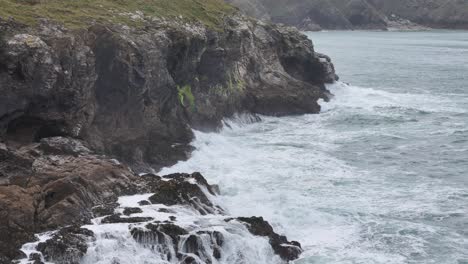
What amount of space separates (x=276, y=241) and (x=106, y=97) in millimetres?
15708

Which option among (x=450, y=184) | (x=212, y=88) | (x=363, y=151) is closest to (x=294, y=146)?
(x=363, y=151)

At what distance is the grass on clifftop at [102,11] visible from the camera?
33.2 m

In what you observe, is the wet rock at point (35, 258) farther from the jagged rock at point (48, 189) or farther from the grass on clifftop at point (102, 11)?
the grass on clifftop at point (102, 11)

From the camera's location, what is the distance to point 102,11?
4012cm

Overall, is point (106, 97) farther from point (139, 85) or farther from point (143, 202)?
point (143, 202)

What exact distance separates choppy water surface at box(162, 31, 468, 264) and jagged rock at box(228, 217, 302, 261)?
63 cm

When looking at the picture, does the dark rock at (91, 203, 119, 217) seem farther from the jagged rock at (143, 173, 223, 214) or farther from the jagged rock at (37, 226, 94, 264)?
the jagged rock at (37, 226, 94, 264)

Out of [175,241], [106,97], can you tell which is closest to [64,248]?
[175,241]

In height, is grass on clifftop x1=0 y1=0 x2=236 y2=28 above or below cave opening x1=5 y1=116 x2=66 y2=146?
above

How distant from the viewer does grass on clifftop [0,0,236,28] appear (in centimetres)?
3319

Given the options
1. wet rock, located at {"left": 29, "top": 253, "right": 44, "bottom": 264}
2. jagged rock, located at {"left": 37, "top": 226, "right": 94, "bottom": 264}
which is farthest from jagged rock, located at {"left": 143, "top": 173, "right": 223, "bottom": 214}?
wet rock, located at {"left": 29, "top": 253, "right": 44, "bottom": 264}

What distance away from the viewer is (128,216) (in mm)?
24328

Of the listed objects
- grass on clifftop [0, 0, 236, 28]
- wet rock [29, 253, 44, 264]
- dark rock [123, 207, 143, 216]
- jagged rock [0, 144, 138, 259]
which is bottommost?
wet rock [29, 253, 44, 264]

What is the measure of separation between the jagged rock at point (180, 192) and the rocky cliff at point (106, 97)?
2.41 ft
